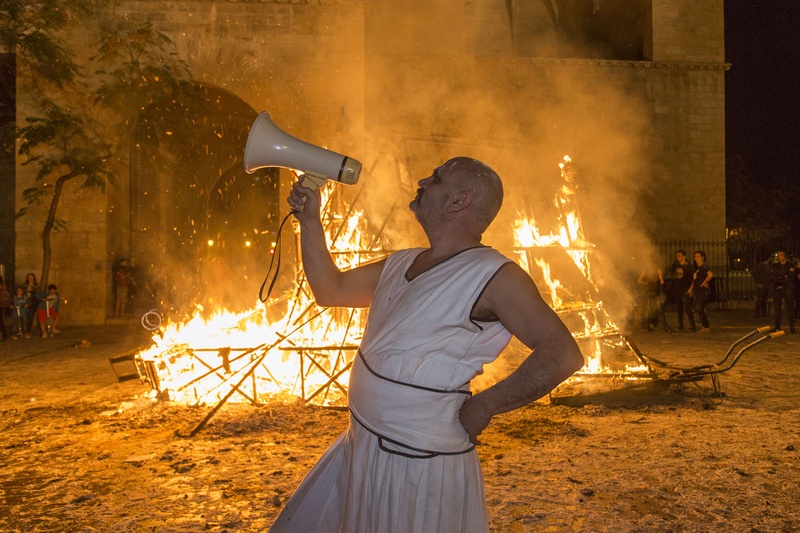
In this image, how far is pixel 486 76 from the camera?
20500 mm

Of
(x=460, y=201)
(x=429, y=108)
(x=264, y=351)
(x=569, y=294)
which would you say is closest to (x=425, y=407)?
(x=460, y=201)

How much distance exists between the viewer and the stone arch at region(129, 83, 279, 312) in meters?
16.5

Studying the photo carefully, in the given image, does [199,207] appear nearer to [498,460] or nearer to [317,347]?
[317,347]

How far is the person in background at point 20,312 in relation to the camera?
1273 centimetres

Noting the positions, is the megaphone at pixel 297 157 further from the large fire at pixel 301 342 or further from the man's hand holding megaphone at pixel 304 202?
the large fire at pixel 301 342

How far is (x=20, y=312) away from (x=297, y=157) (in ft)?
42.4

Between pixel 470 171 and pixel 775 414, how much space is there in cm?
559

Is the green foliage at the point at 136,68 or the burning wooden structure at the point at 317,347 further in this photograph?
the green foliage at the point at 136,68

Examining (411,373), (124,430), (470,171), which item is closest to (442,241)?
(470,171)

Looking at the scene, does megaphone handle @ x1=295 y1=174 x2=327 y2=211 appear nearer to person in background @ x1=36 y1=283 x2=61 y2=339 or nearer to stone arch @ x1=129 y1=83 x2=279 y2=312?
person in background @ x1=36 y1=283 x2=61 y2=339

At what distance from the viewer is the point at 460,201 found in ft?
6.02

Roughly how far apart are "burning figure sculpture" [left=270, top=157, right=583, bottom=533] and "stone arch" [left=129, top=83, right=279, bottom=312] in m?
14.5

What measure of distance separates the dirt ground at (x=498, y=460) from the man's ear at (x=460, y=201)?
2.33m

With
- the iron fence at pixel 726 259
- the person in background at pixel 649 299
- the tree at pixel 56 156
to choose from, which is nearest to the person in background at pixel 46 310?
the tree at pixel 56 156
